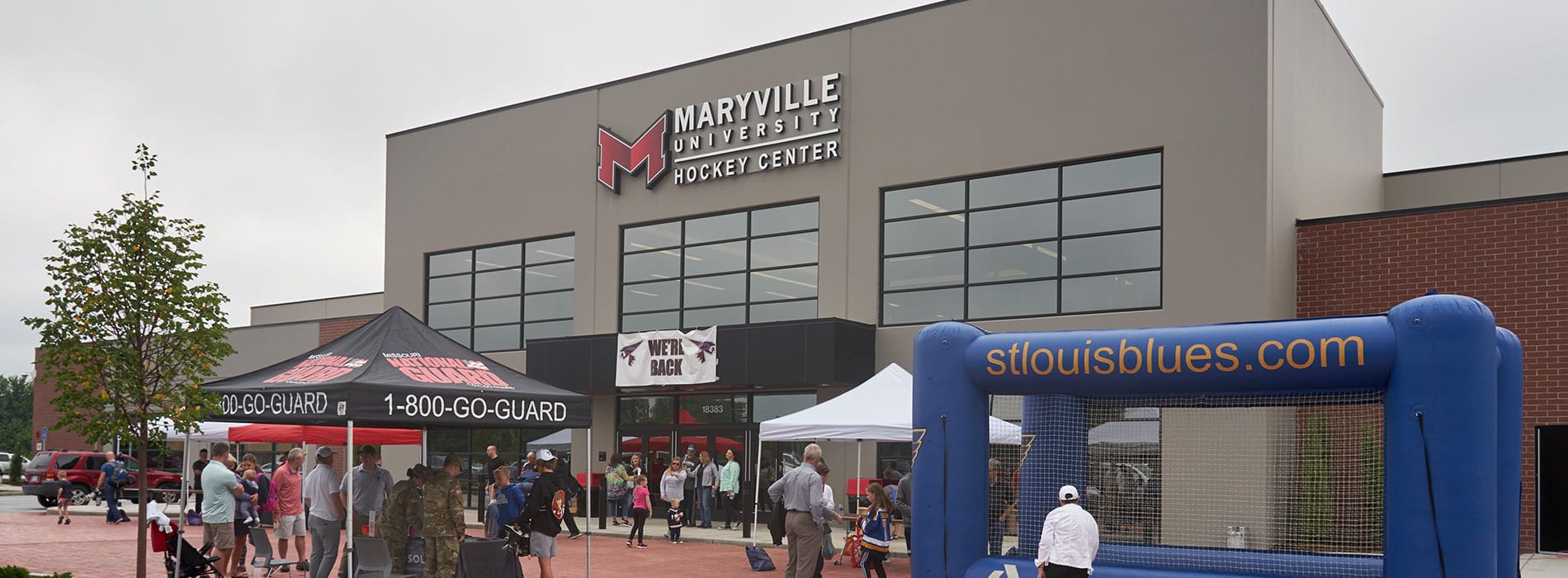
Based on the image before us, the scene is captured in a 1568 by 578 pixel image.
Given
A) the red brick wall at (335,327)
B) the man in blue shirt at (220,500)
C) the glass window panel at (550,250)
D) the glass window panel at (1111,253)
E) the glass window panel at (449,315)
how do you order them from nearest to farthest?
the man in blue shirt at (220,500), the glass window panel at (1111,253), the glass window panel at (550,250), the glass window panel at (449,315), the red brick wall at (335,327)

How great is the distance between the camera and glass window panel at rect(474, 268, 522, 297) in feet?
98.6

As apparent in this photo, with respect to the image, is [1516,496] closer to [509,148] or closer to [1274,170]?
[1274,170]

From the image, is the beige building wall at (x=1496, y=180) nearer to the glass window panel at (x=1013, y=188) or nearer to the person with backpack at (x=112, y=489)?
the glass window panel at (x=1013, y=188)

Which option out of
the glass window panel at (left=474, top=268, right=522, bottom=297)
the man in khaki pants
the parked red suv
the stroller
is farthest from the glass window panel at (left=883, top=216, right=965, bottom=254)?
the parked red suv

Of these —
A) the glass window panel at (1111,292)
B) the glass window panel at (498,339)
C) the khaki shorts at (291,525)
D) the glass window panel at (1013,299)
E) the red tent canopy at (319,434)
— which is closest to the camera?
the khaki shorts at (291,525)

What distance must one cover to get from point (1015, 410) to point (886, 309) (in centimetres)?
500

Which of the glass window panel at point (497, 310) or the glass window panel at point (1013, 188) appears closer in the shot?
the glass window panel at point (1013, 188)

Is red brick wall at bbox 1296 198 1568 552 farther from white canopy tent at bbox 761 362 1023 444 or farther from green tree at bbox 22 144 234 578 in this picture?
green tree at bbox 22 144 234 578

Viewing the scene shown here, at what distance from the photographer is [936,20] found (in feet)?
77.4

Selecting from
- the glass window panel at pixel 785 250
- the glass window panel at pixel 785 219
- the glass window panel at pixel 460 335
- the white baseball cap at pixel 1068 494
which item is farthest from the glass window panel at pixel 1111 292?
the glass window panel at pixel 460 335

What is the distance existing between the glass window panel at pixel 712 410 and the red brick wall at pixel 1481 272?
11132 millimetres

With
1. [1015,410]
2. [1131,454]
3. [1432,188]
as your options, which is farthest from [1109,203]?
[1432,188]

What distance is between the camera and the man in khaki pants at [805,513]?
14359 mm

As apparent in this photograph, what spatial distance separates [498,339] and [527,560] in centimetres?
1338
